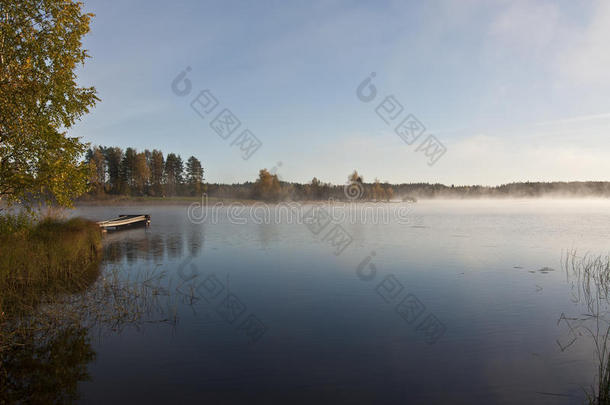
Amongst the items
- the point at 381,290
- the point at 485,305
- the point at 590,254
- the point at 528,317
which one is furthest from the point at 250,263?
the point at 590,254

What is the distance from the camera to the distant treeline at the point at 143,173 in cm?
13050

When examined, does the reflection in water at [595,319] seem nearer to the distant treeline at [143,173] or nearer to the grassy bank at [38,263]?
the grassy bank at [38,263]

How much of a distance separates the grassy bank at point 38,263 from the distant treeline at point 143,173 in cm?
11251

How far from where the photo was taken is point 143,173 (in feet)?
427

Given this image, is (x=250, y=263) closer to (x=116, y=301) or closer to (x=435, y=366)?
(x=116, y=301)

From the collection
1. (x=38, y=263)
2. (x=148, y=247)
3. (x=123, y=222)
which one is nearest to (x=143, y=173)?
(x=123, y=222)

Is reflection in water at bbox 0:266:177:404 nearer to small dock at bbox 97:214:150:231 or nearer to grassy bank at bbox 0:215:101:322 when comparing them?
grassy bank at bbox 0:215:101:322

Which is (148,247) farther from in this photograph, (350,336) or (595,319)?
(595,319)

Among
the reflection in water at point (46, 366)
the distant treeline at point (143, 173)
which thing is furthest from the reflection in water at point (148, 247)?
the distant treeline at point (143, 173)

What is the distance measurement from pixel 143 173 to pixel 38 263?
12092cm

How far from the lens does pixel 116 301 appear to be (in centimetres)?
1564

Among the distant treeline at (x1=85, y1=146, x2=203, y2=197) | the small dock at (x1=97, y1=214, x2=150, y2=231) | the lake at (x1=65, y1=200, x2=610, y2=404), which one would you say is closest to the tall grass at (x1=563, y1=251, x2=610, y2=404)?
the lake at (x1=65, y1=200, x2=610, y2=404)

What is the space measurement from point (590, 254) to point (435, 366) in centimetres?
2641

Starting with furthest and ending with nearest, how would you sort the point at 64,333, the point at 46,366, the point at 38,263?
the point at 38,263 < the point at 64,333 < the point at 46,366
